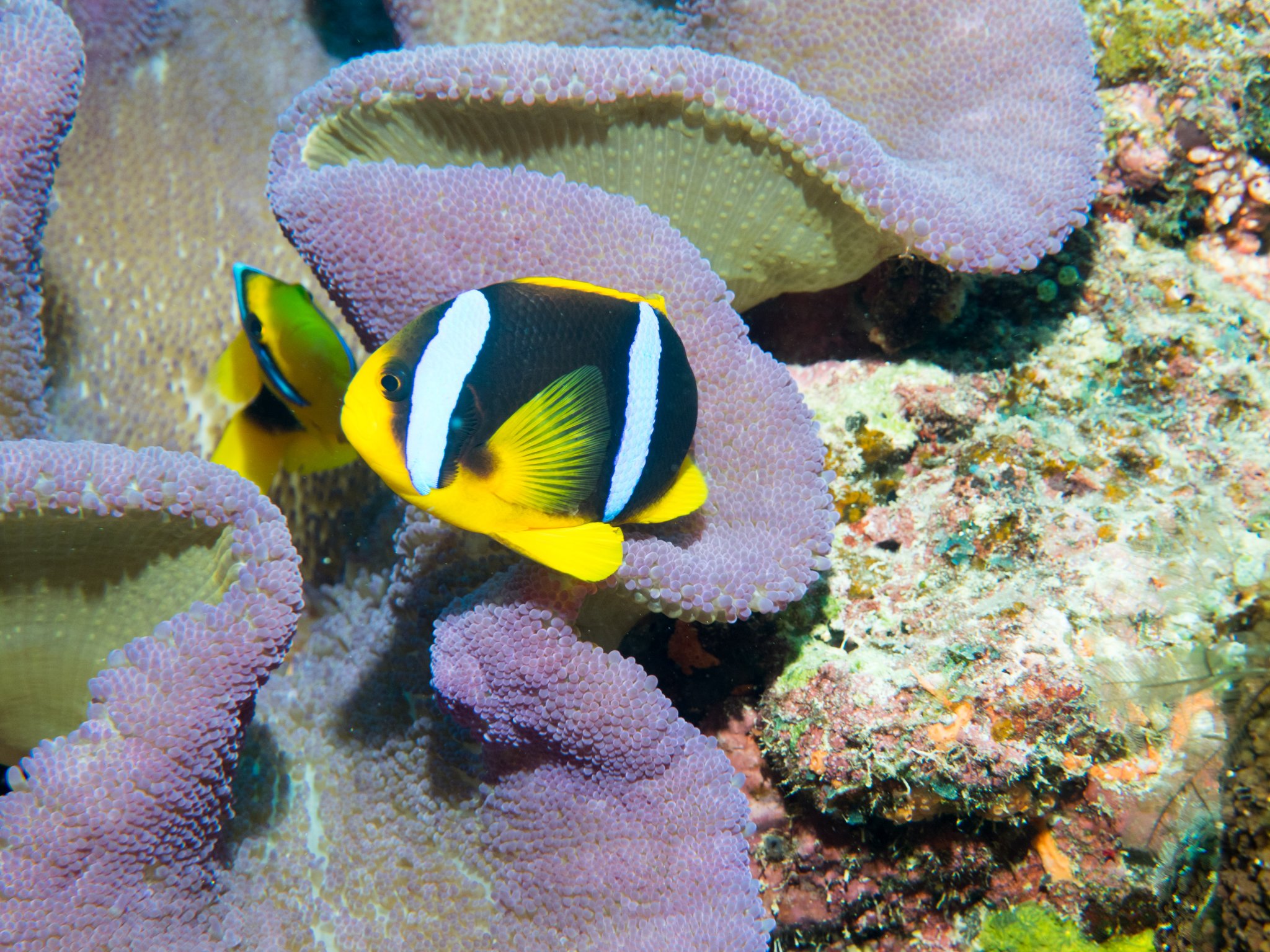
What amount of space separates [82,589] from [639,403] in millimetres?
1031

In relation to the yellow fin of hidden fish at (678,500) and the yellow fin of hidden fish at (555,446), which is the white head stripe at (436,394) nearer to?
the yellow fin of hidden fish at (555,446)

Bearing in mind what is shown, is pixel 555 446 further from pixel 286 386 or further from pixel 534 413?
pixel 286 386

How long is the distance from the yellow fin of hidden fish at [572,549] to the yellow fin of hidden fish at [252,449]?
3.40 ft

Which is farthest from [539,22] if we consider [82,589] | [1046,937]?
[1046,937]

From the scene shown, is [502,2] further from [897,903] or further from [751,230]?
[897,903]

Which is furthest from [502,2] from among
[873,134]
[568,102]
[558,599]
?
[558,599]

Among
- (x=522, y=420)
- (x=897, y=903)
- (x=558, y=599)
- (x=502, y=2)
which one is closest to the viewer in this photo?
(x=522, y=420)

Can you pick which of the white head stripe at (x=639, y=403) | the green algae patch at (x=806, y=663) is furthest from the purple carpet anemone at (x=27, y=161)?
the green algae patch at (x=806, y=663)

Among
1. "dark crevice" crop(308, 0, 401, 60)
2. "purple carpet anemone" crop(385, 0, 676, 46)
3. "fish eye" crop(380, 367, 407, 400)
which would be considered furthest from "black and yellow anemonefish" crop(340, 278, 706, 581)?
Result: "dark crevice" crop(308, 0, 401, 60)

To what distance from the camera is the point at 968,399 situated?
172 centimetres

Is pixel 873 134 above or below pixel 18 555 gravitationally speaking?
above

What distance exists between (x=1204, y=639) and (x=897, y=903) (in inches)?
29.4

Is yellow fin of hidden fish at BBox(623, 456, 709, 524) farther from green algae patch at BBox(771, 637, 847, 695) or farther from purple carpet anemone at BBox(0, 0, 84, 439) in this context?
purple carpet anemone at BBox(0, 0, 84, 439)

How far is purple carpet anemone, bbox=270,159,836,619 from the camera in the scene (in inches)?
52.2
